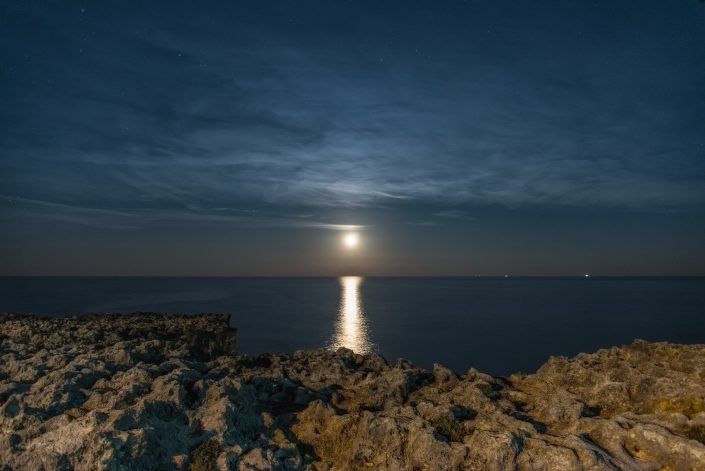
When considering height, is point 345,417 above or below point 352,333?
above

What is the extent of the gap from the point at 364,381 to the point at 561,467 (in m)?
7.40

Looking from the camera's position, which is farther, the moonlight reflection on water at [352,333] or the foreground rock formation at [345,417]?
the moonlight reflection on water at [352,333]

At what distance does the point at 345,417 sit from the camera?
10.3 m

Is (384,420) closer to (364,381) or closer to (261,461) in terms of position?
(261,461)

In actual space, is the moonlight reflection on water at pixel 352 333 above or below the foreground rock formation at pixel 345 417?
below

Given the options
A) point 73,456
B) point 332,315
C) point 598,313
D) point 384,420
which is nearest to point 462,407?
point 384,420

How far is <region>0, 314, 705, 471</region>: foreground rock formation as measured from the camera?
8.50 m

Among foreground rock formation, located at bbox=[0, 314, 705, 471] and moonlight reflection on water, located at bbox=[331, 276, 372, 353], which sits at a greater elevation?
foreground rock formation, located at bbox=[0, 314, 705, 471]

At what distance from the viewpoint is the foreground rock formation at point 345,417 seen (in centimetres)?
850

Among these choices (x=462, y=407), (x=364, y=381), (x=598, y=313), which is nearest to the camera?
(x=462, y=407)

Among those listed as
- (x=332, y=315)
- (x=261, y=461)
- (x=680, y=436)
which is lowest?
(x=332, y=315)

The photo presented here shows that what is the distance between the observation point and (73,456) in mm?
8320

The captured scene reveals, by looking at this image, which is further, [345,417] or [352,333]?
[352,333]

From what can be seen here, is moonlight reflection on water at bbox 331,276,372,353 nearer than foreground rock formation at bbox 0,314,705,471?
No
